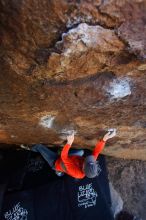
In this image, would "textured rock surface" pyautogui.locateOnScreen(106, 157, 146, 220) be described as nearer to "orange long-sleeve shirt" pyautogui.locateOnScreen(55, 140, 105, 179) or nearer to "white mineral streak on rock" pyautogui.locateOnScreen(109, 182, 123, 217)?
"white mineral streak on rock" pyautogui.locateOnScreen(109, 182, 123, 217)

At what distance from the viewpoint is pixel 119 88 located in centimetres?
177

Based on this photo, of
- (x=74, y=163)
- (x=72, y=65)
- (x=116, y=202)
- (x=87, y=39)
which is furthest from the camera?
(x=116, y=202)

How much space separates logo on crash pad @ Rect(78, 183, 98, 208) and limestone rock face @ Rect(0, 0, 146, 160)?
3.15 ft

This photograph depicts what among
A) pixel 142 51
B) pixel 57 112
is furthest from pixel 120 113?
pixel 142 51

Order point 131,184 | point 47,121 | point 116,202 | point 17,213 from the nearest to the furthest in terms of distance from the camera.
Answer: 1. point 47,121
2. point 17,213
3. point 116,202
4. point 131,184

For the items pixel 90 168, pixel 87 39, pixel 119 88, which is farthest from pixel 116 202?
pixel 87 39

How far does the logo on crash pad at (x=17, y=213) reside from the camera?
307 cm

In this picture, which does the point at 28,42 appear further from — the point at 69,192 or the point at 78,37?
the point at 69,192

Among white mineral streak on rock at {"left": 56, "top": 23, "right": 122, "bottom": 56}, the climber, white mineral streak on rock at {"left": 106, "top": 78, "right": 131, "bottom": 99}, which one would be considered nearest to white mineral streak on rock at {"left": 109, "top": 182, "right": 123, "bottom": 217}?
the climber

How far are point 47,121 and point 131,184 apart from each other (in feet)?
7.24

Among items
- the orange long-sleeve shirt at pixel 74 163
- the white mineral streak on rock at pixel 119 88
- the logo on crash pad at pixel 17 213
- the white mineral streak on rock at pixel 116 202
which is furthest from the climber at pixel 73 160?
the white mineral streak on rock at pixel 116 202

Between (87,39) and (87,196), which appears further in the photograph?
(87,196)

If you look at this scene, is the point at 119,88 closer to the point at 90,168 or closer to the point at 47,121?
the point at 47,121

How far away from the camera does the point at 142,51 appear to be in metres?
1.46
